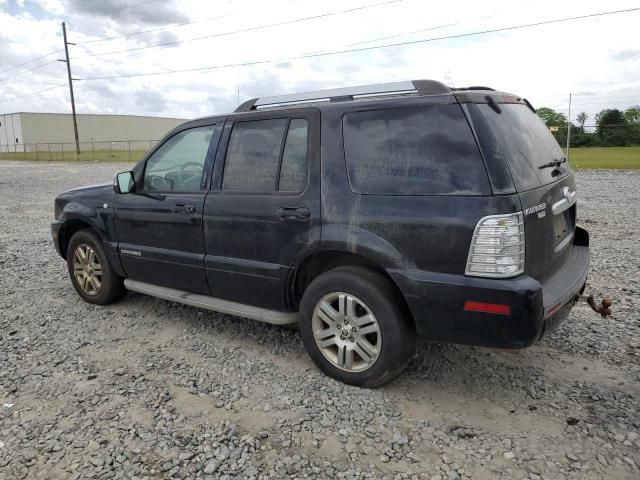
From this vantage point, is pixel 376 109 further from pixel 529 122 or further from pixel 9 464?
pixel 9 464

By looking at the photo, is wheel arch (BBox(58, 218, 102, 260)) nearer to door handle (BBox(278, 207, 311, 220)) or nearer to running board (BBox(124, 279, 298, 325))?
running board (BBox(124, 279, 298, 325))

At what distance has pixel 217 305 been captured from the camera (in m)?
4.10

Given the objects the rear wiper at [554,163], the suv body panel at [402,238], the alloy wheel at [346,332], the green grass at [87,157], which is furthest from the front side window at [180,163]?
the green grass at [87,157]

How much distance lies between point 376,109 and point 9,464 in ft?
9.74

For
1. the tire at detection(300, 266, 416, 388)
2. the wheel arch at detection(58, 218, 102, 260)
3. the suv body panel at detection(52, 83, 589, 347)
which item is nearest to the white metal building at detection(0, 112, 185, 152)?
the wheel arch at detection(58, 218, 102, 260)

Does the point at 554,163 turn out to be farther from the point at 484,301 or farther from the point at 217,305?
the point at 217,305

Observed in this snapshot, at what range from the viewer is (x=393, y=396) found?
3.37m

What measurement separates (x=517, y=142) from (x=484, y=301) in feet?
3.33

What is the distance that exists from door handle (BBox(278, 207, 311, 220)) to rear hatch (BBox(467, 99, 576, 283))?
1.23m

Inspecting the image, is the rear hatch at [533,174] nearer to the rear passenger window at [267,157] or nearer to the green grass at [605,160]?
the rear passenger window at [267,157]

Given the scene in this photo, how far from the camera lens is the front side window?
4254mm

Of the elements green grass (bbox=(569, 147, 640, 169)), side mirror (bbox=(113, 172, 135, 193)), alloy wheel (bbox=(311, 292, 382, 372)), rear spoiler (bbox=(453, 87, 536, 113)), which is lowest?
alloy wheel (bbox=(311, 292, 382, 372))

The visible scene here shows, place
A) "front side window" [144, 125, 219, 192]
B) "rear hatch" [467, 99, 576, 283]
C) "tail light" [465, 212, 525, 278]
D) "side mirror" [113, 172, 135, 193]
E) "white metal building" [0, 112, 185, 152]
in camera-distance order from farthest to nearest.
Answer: "white metal building" [0, 112, 185, 152] → "side mirror" [113, 172, 135, 193] → "front side window" [144, 125, 219, 192] → "rear hatch" [467, 99, 576, 283] → "tail light" [465, 212, 525, 278]

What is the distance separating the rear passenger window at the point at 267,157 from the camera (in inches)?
144
